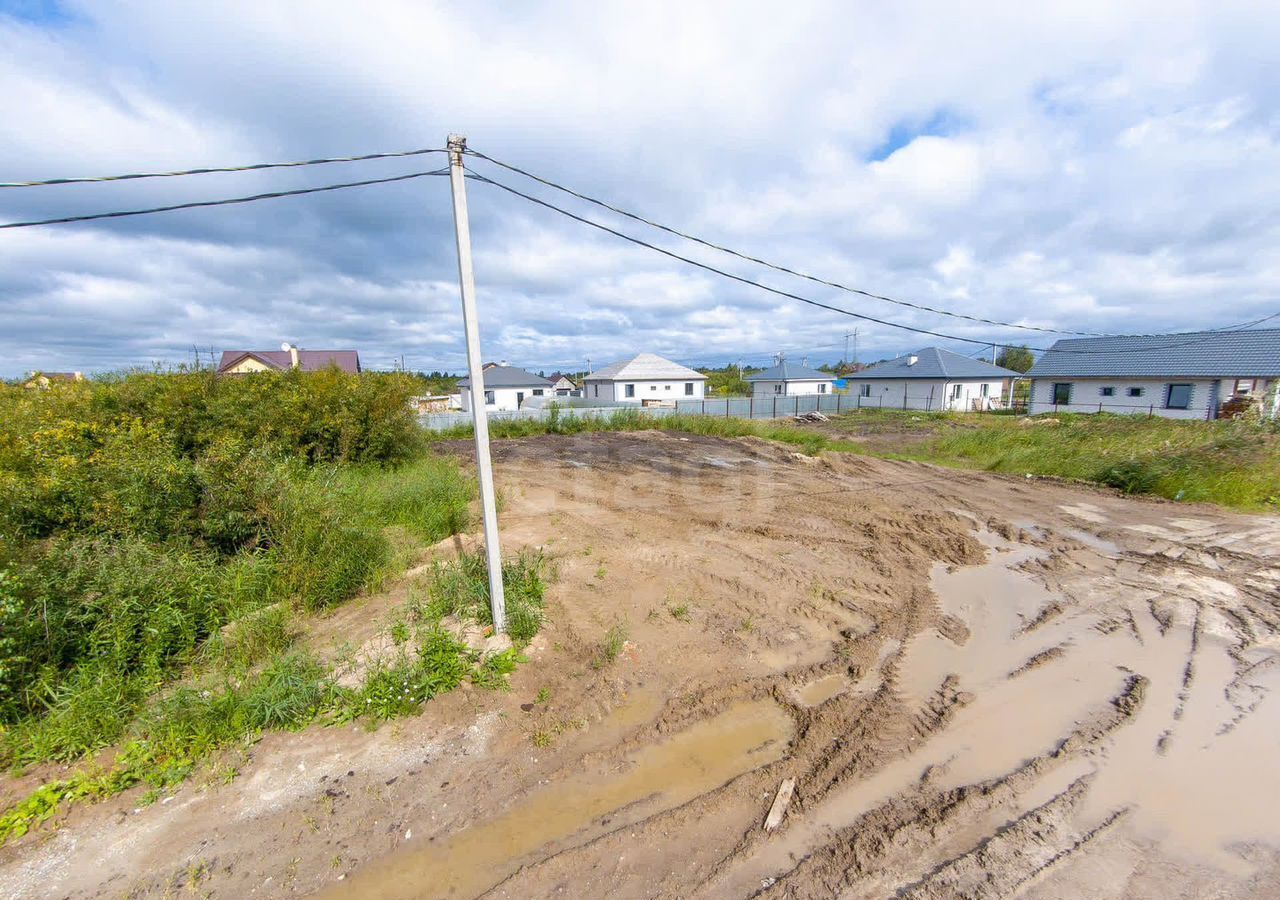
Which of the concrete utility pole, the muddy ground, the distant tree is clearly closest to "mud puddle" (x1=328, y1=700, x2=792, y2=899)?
the muddy ground

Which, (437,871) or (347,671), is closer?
(437,871)

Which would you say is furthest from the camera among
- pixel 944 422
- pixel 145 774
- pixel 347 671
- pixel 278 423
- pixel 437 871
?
pixel 944 422

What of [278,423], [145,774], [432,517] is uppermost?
[278,423]

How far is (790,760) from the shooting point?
3.28 metres

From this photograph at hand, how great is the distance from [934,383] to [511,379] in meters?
32.1

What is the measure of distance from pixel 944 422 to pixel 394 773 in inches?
1116

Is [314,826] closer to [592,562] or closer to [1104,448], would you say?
[592,562]

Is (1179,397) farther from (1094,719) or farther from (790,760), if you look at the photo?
(790,760)

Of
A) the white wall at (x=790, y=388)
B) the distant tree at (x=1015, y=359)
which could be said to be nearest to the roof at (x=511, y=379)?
the white wall at (x=790, y=388)

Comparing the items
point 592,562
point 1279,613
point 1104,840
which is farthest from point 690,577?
point 1279,613

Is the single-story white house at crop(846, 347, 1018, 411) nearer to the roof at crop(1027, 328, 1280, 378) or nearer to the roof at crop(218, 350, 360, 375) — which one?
the roof at crop(1027, 328, 1280, 378)

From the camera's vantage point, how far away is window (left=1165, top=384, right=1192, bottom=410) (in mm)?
25984

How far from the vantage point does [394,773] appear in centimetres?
309

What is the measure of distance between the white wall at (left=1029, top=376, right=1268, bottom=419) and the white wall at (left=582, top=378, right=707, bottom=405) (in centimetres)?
2235
